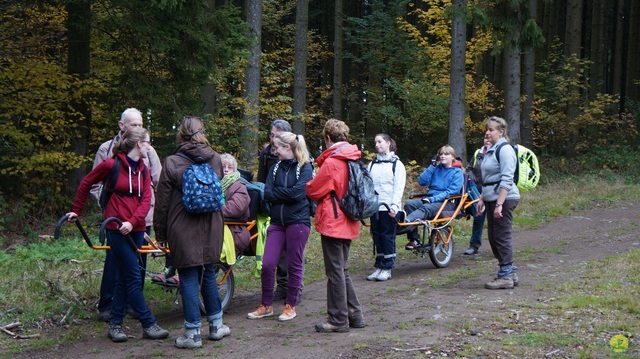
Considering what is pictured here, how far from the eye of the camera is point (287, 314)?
24.0 feet

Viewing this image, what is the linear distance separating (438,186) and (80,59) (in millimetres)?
8601

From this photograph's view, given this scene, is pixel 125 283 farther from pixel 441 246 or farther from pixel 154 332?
pixel 441 246

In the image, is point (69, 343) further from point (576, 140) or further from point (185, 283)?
point (576, 140)

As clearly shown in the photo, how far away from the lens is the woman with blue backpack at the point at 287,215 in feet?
24.0

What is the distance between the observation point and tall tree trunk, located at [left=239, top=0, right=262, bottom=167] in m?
15.4

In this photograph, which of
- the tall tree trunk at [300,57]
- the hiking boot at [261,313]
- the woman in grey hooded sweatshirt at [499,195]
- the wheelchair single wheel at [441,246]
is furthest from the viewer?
the tall tree trunk at [300,57]

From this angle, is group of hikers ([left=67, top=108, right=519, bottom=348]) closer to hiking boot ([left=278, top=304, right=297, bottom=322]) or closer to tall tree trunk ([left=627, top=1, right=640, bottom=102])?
hiking boot ([left=278, top=304, right=297, bottom=322])

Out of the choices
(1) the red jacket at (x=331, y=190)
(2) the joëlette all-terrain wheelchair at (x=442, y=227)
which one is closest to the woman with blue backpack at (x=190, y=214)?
(1) the red jacket at (x=331, y=190)

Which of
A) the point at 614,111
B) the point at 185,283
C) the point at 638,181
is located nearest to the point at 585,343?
the point at 185,283

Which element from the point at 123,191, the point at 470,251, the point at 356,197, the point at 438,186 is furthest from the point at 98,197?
the point at 470,251

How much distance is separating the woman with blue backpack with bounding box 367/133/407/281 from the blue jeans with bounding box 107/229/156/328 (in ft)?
12.7

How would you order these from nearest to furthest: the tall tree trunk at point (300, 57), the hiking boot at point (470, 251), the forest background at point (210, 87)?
1. the hiking boot at point (470, 251)
2. the forest background at point (210, 87)
3. the tall tree trunk at point (300, 57)

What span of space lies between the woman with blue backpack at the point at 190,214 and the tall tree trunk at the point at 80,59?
880 centimetres

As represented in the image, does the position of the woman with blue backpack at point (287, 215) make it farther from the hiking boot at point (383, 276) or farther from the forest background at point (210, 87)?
the forest background at point (210, 87)
